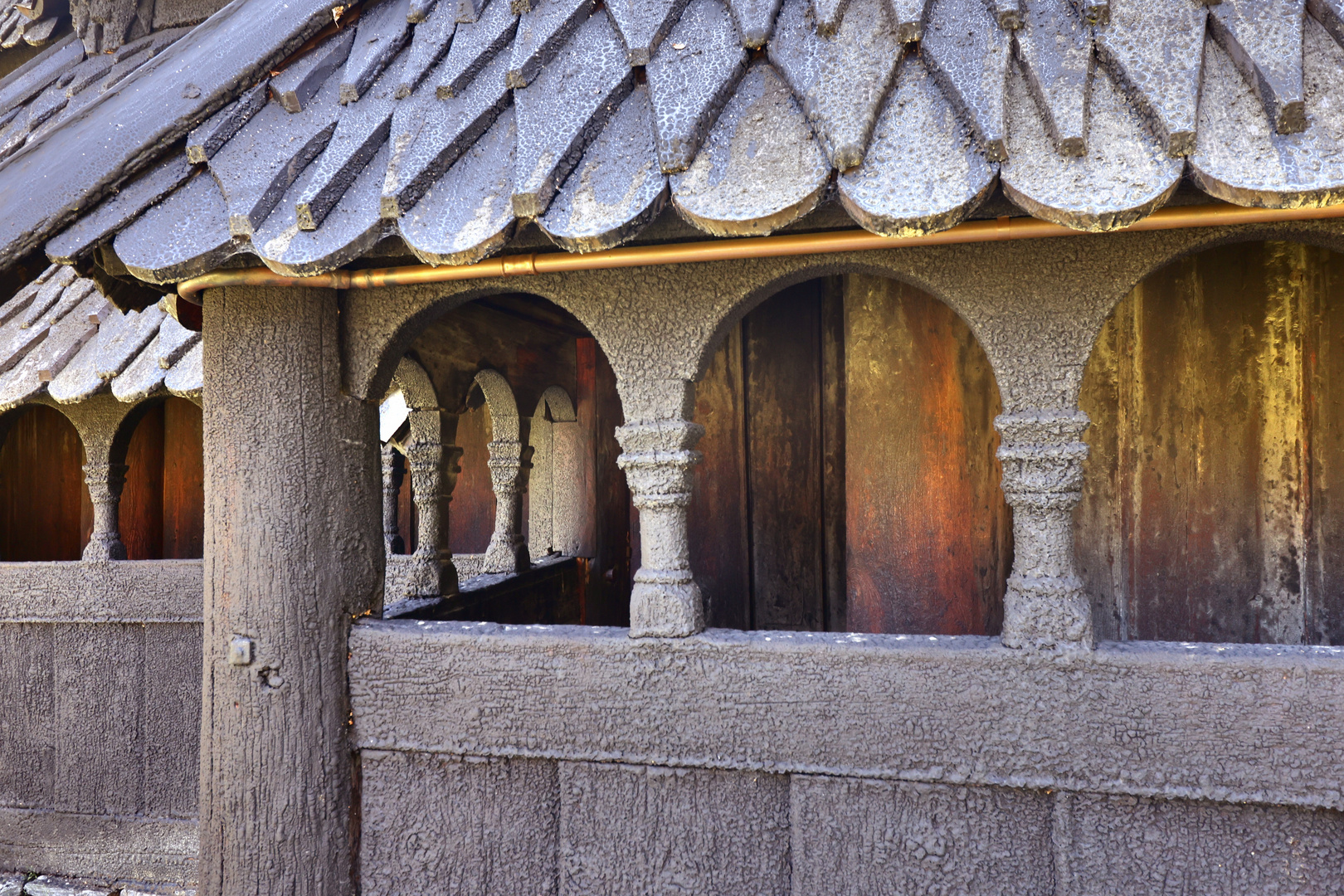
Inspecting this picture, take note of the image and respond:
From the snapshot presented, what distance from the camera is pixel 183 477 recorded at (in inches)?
196

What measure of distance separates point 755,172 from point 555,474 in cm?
291

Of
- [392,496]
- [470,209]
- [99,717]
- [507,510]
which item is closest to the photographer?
[470,209]

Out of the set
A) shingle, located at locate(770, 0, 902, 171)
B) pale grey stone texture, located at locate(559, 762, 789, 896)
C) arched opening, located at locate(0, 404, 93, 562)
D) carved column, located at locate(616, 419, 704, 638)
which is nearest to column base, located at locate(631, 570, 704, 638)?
carved column, located at locate(616, 419, 704, 638)

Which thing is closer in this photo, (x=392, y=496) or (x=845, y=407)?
(x=845, y=407)

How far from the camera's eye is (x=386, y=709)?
231 cm

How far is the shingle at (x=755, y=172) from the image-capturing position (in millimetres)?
1669

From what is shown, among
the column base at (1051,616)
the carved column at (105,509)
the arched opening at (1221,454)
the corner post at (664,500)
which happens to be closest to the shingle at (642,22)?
the corner post at (664,500)

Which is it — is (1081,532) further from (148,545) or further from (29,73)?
(29,73)

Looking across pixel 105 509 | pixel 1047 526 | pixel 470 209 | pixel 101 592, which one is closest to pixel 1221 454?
pixel 1047 526

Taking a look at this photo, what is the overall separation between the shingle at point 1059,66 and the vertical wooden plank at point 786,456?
162 centimetres

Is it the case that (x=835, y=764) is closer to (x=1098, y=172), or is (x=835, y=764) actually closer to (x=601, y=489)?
(x=1098, y=172)

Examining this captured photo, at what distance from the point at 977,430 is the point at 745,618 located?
4.13ft

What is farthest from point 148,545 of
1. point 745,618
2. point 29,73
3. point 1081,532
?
point 1081,532

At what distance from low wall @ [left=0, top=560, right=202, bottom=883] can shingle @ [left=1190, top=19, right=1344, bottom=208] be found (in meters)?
4.26
